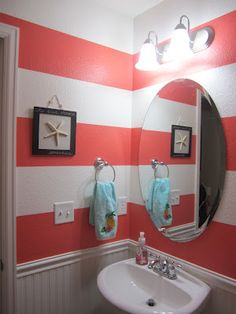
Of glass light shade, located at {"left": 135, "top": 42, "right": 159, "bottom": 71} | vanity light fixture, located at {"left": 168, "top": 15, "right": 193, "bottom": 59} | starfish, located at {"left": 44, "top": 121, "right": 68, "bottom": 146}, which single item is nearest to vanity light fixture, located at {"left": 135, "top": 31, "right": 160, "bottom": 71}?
glass light shade, located at {"left": 135, "top": 42, "right": 159, "bottom": 71}

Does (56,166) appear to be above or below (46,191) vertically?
above

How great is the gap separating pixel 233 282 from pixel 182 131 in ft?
2.66

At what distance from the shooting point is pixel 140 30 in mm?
1723

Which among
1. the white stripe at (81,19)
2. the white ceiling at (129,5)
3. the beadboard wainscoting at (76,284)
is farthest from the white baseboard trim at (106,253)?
the white ceiling at (129,5)

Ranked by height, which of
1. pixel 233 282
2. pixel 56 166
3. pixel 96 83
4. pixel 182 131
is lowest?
pixel 233 282

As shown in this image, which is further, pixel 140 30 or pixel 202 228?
pixel 140 30

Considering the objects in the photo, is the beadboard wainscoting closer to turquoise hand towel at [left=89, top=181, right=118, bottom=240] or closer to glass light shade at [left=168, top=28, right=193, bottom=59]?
turquoise hand towel at [left=89, top=181, right=118, bottom=240]

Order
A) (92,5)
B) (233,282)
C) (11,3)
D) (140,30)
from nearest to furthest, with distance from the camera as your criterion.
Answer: (233,282)
(11,3)
(92,5)
(140,30)

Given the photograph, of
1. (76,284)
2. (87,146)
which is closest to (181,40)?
(87,146)

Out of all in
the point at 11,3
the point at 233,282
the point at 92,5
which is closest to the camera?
the point at 233,282

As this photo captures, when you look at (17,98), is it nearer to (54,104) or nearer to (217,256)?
(54,104)

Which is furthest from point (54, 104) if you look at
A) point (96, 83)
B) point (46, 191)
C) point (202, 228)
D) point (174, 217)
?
point (202, 228)

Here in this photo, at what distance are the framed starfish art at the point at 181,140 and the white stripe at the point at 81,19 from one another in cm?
72

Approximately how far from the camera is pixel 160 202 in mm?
1553
